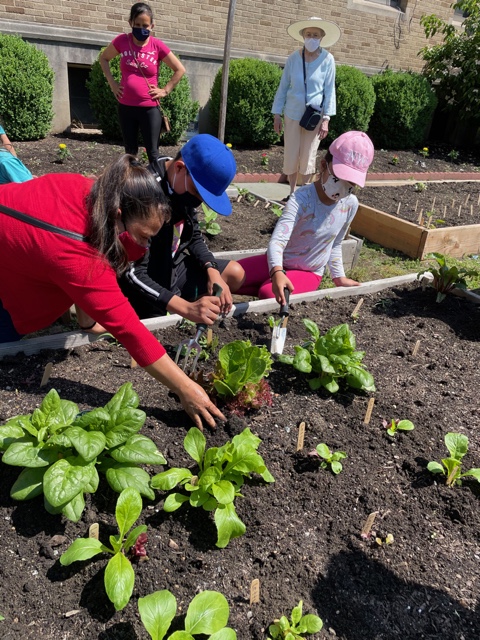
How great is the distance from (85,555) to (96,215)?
123 cm

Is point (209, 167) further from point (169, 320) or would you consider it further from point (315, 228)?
point (315, 228)

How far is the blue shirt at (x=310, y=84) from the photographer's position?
5.99 m

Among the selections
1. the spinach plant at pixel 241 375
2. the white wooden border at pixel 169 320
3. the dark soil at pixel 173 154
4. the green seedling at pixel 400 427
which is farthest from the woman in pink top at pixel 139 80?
the green seedling at pixel 400 427

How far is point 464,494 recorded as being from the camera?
7.43ft

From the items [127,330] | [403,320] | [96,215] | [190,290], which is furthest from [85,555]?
[403,320]

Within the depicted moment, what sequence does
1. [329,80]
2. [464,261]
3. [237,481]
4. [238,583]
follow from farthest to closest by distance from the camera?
[329,80]
[464,261]
[237,481]
[238,583]


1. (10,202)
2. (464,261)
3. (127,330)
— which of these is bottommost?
(464,261)

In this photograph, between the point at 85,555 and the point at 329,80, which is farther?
the point at 329,80

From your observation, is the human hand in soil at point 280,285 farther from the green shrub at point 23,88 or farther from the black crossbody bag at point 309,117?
the green shrub at point 23,88

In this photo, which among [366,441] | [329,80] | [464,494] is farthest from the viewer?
[329,80]

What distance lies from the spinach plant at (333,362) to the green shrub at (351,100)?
31.0 ft

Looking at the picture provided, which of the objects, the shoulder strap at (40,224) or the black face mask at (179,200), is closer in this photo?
the shoulder strap at (40,224)

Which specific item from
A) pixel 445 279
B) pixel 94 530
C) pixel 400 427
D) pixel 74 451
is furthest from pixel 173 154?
pixel 94 530

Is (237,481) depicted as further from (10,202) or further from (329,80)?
(329,80)
